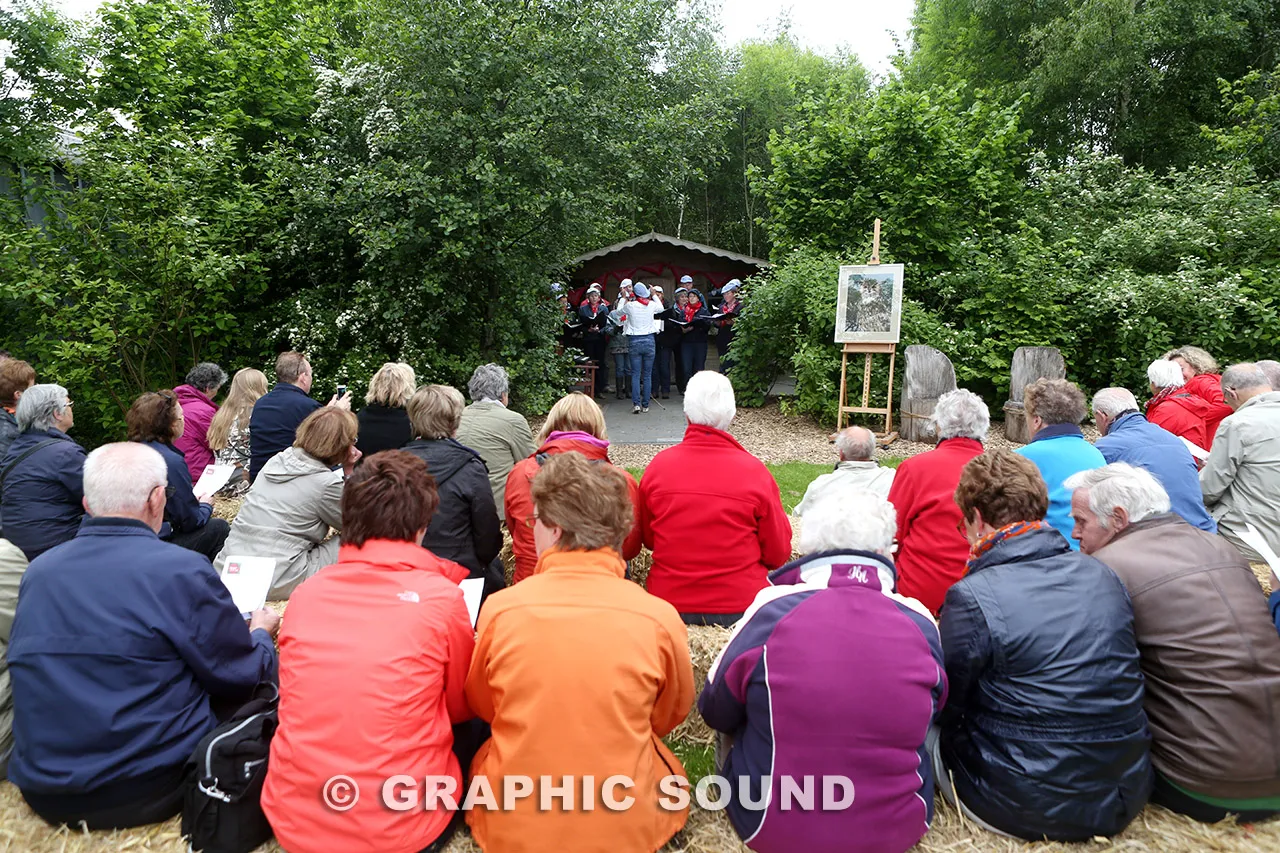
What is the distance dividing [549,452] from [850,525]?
2.04 metres

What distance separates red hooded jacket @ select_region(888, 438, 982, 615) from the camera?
12.4ft

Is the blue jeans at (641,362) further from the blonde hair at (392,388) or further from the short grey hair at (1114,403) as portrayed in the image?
A: the short grey hair at (1114,403)

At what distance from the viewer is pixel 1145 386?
11.3 m

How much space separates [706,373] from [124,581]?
103 inches

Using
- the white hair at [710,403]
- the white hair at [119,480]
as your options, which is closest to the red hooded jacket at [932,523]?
the white hair at [710,403]

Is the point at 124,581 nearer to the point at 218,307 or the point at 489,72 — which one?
→ the point at 489,72

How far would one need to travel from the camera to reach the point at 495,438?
16.9 ft

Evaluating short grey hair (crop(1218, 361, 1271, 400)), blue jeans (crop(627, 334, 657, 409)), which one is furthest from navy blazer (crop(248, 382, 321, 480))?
blue jeans (crop(627, 334, 657, 409))

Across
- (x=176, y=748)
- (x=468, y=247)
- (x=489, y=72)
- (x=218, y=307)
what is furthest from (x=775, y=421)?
(x=176, y=748)

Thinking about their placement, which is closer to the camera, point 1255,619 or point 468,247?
point 1255,619

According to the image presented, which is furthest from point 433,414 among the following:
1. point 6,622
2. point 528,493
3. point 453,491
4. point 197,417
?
point 197,417

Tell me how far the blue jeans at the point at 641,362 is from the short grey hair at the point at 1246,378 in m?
7.82

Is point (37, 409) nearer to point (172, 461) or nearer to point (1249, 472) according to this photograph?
point (172, 461)

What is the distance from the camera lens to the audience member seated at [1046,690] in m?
2.42
